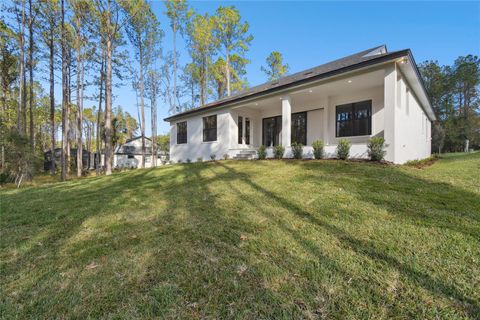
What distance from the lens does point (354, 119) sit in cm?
986

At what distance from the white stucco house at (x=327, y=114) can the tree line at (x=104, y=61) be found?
5.80 metres

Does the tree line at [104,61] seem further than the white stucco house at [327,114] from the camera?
Yes

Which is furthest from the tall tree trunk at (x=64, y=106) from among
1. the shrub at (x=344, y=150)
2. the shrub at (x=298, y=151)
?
the shrub at (x=344, y=150)

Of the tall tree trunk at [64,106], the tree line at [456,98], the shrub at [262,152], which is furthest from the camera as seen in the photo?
the tree line at [456,98]

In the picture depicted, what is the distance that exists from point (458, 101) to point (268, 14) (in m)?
34.4

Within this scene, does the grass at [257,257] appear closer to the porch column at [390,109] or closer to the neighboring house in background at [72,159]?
the porch column at [390,109]

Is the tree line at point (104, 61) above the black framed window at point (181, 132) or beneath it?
above

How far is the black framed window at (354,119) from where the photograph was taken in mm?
9469

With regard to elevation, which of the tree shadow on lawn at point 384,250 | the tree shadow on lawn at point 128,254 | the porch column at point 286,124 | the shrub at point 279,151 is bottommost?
the tree shadow on lawn at point 128,254

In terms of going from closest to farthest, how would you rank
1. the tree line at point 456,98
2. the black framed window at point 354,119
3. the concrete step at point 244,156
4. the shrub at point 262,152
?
the black framed window at point 354,119
the shrub at point 262,152
the concrete step at point 244,156
the tree line at point 456,98

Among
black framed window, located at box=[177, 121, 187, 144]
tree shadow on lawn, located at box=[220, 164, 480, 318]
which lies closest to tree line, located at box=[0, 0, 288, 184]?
black framed window, located at box=[177, 121, 187, 144]

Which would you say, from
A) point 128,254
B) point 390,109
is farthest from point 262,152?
point 128,254

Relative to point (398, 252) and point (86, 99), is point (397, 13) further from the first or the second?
point (86, 99)

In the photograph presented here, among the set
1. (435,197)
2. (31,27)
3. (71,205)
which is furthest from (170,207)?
(31,27)
